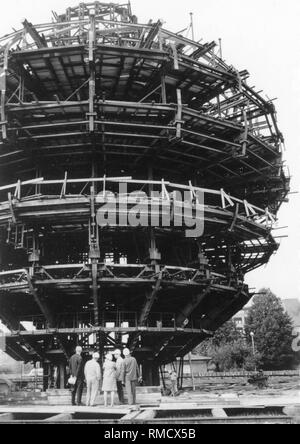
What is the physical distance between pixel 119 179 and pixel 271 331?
170 feet

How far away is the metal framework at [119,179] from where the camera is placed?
680 inches

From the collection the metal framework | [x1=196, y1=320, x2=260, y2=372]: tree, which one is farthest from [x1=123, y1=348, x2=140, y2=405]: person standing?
[x1=196, y1=320, x2=260, y2=372]: tree

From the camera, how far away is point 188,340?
2092 cm

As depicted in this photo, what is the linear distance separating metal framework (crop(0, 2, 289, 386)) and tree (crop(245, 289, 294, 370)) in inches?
1686

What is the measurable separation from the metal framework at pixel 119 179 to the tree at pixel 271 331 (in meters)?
42.8

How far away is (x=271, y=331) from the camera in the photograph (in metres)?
63.5

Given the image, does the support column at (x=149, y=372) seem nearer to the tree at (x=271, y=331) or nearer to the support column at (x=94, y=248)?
the support column at (x=94, y=248)

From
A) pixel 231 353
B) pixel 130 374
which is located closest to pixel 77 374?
pixel 130 374

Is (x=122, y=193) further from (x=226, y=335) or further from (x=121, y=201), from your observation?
(x=226, y=335)

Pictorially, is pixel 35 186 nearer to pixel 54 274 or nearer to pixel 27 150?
pixel 27 150

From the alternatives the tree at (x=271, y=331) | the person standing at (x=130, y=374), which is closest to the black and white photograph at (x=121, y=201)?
the person standing at (x=130, y=374)

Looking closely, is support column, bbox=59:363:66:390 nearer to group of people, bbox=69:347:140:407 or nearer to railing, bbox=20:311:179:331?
railing, bbox=20:311:179:331

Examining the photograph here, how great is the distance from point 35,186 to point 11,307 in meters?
5.02
